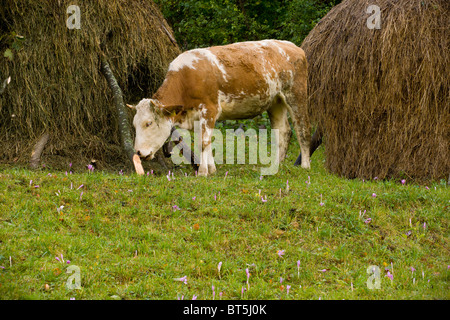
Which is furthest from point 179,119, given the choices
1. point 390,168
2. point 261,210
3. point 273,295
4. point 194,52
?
Answer: point 273,295

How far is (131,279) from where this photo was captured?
5.82 meters

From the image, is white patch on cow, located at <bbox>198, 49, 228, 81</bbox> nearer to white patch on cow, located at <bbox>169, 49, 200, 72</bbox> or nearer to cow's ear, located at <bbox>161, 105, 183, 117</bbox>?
white patch on cow, located at <bbox>169, 49, 200, 72</bbox>

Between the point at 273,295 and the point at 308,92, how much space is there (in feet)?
23.1

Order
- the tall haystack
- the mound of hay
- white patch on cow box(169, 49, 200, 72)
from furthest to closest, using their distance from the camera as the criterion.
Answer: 1. the tall haystack
2. the mound of hay
3. white patch on cow box(169, 49, 200, 72)

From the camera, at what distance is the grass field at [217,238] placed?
223 inches

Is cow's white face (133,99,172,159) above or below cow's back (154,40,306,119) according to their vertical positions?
below

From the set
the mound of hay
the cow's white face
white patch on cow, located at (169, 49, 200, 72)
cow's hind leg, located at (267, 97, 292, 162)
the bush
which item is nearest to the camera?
the cow's white face

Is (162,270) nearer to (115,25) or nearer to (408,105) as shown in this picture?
(408,105)

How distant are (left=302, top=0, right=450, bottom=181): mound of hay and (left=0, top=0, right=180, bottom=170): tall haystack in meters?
4.28

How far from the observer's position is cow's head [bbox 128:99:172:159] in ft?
30.8

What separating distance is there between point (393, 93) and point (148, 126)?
4.33 metres

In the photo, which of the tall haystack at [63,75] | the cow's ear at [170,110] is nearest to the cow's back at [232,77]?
the cow's ear at [170,110]

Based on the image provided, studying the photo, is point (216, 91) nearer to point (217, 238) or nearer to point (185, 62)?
point (185, 62)

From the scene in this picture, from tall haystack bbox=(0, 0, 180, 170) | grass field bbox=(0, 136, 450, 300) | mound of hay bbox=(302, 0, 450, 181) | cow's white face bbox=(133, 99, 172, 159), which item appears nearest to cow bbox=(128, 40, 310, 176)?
cow's white face bbox=(133, 99, 172, 159)
